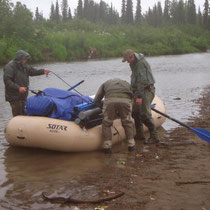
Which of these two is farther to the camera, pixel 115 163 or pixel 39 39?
pixel 39 39

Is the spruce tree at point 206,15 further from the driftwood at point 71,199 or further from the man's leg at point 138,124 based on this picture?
the driftwood at point 71,199

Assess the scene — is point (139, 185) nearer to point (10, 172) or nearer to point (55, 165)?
point (55, 165)

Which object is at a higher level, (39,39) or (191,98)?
(39,39)

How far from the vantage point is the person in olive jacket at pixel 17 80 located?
21.2 ft

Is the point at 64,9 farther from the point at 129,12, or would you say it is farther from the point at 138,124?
the point at 138,124

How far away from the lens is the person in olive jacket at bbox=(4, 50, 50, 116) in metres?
6.45

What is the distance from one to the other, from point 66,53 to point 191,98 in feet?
83.0

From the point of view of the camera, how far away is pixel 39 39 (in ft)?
126

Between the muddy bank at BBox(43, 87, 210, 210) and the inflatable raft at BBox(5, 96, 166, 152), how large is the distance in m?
0.44

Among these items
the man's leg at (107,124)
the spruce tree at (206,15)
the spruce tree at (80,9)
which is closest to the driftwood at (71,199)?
the man's leg at (107,124)

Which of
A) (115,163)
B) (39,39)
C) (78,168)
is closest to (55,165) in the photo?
(78,168)

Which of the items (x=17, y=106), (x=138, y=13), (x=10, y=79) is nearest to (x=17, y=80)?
(x=10, y=79)

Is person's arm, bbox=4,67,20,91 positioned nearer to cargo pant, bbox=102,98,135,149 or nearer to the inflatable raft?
the inflatable raft

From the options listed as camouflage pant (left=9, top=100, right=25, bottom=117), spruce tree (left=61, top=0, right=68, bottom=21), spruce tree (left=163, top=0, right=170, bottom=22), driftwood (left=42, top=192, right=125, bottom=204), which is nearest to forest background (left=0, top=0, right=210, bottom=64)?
camouflage pant (left=9, top=100, right=25, bottom=117)
